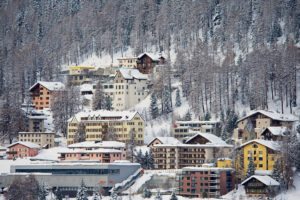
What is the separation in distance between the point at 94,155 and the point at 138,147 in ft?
28.9

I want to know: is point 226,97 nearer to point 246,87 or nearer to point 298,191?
point 246,87

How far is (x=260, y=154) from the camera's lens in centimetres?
14288

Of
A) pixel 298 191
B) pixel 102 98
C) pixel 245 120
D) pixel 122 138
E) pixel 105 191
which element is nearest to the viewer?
pixel 298 191

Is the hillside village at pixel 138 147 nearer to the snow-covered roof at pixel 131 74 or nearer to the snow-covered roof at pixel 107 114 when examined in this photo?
the snow-covered roof at pixel 107 114

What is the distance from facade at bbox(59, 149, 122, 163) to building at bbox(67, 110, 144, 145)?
8750 millimetres

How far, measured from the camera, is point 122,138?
165 metres

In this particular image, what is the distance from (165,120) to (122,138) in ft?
30.3

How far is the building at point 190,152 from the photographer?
150m

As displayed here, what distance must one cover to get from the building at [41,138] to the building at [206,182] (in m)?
34.4

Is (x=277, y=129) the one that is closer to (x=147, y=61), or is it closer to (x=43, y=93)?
(x=147, y=61)

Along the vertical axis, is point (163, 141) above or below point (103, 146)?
above

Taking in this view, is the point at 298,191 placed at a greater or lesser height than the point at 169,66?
lesser

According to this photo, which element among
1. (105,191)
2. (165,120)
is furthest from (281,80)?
(105,191)

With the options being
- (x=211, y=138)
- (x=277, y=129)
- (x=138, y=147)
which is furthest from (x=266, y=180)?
(x=138, y=147)
